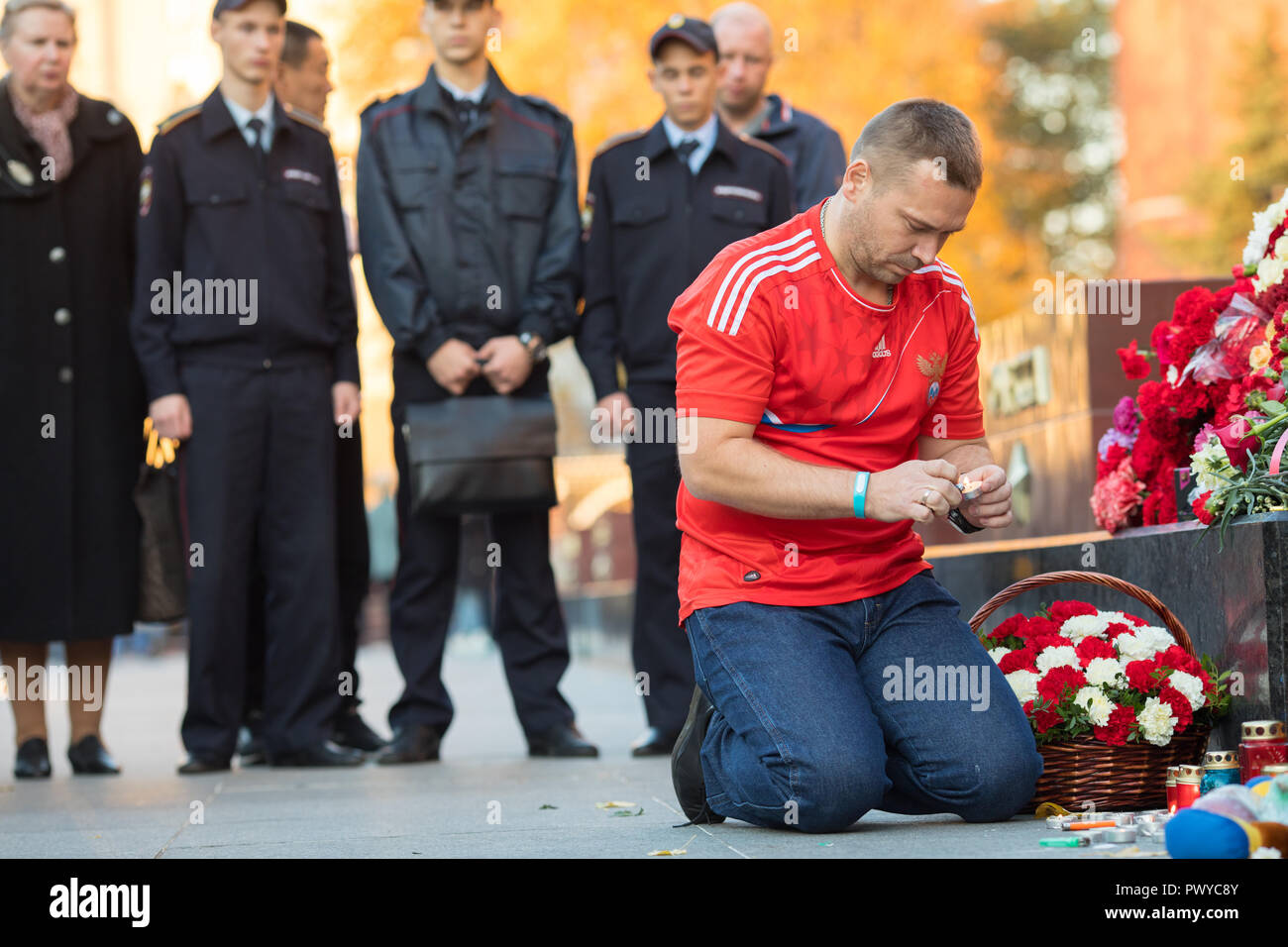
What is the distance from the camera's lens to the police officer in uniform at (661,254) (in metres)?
6.93

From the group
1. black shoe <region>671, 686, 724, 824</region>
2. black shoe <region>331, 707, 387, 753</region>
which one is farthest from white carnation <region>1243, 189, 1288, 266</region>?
black shoe <region>331, 707, 387, 753</region>

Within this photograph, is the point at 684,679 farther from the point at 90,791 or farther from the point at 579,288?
the point at 90,791

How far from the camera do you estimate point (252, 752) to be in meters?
7.35

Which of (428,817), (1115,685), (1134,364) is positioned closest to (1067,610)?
(1115,685)

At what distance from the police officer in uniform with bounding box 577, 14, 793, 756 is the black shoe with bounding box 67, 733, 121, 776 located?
2190mm

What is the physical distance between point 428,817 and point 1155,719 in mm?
1989

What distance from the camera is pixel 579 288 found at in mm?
7301

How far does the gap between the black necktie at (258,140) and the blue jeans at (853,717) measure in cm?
355

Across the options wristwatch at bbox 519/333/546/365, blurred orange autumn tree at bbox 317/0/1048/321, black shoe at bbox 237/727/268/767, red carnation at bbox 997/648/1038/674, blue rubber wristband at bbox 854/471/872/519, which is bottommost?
black shoe at bbox 237/727/268/767

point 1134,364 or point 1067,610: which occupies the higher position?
point 1134,364

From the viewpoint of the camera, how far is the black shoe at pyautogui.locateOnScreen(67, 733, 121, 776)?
23.0 ft

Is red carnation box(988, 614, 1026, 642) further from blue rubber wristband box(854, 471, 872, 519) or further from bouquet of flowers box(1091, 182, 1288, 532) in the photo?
blue rubber wristband box(854, 471, 872, 519)

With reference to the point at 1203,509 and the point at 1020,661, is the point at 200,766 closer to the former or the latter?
the point at 1020,661
